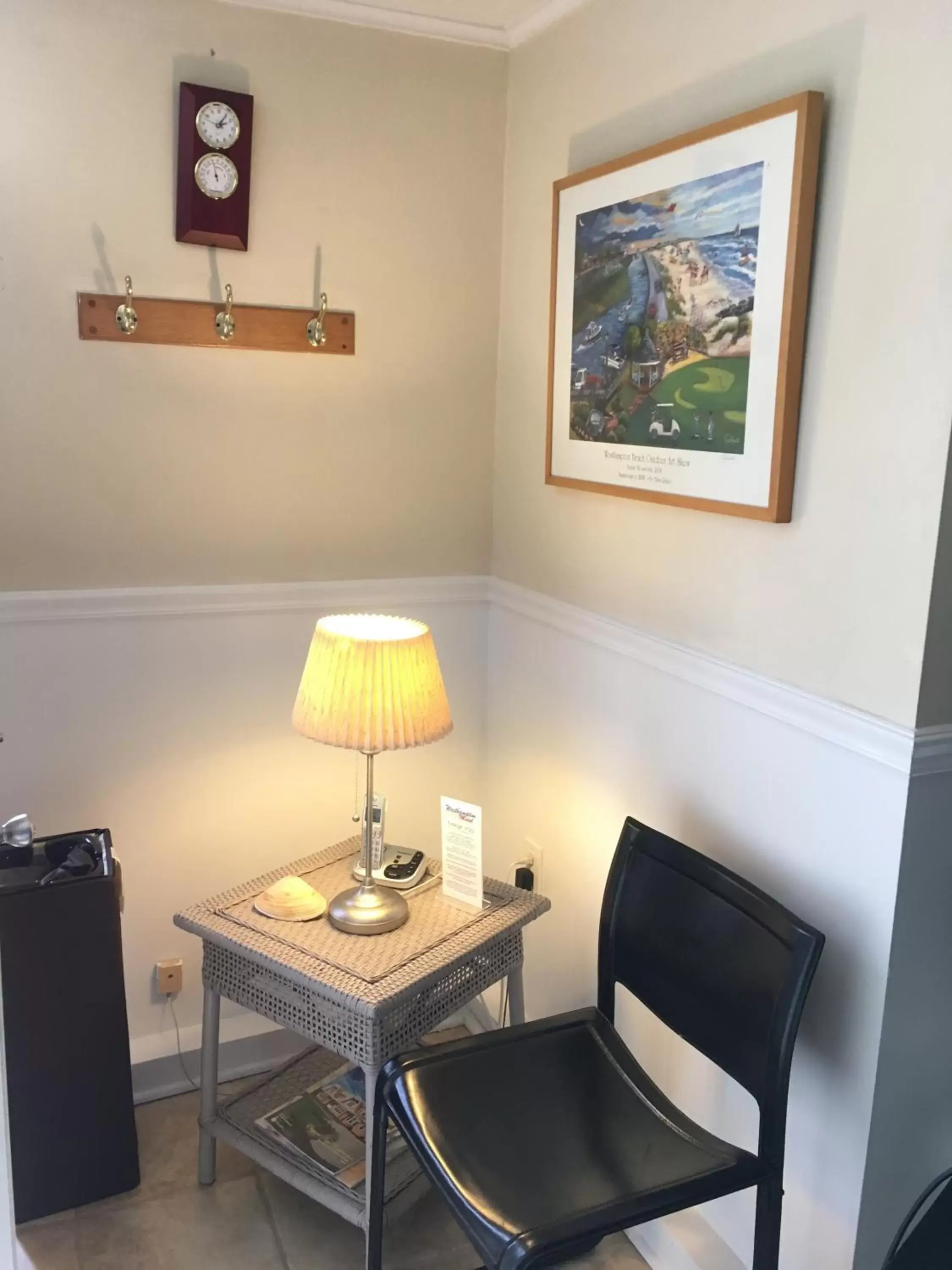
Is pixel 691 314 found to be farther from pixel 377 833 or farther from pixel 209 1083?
pixel 209 1083

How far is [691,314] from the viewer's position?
1638 millimetres

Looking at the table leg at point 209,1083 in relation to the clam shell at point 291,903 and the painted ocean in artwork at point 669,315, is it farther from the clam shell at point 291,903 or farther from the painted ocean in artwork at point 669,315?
the painted ocean in artwork at point 669,315

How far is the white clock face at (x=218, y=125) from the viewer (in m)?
1.94

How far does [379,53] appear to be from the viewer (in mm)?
2096

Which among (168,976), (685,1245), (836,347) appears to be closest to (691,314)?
(836,347)

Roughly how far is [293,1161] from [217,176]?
1.88 m

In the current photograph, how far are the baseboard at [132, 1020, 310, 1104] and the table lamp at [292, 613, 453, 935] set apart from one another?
2.11ft

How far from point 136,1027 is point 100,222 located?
1691 mm

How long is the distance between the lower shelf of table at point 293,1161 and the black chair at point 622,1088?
0.60 feet

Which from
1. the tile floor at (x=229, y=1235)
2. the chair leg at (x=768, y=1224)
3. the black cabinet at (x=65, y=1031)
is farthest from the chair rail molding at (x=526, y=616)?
the tile floor at (x=229, y=1235)

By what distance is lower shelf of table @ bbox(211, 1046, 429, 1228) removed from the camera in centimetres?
182

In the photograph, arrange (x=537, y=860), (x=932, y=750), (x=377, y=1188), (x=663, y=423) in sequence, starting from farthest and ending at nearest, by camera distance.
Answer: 1. (x=537, y=860)
2. (x=663, y=423)
3. (x=377, y=1188)
4. (x=932, y=750)

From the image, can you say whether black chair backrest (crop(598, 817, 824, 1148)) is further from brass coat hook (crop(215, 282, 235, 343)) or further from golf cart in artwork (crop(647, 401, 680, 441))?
brass coat hook (crop(215, 282, 235, 343))

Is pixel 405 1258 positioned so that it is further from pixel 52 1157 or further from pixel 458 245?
pixel 458 245
